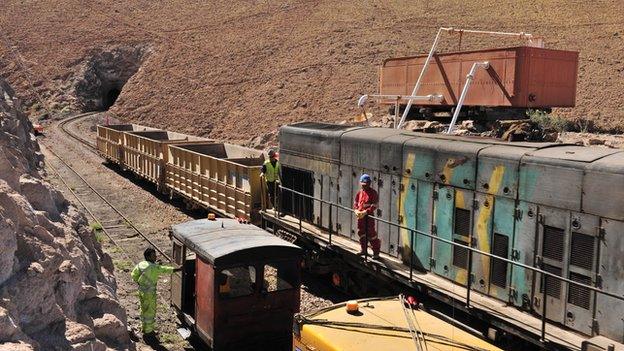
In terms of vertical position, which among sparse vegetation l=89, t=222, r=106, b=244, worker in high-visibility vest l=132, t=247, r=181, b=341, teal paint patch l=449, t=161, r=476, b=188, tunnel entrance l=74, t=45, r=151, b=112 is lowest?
sparse vegetation l=89, t=222, r=106, b=244

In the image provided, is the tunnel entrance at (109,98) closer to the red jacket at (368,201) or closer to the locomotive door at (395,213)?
the locomotive door at (395,213)

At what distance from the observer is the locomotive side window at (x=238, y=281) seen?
8664mm

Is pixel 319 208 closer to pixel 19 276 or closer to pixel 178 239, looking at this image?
pixel 178 239

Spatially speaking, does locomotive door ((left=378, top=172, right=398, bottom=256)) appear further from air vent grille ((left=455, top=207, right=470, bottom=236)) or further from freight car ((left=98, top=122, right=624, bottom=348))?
air vent grille ((left=455, top=207, right=470, bottom=236))

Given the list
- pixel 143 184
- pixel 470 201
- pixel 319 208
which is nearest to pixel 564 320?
pixel 470 201

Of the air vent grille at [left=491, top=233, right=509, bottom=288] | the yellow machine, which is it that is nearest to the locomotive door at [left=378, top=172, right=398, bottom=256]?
the air vent grille at [left=491, top=233, right=509, bottom=288]

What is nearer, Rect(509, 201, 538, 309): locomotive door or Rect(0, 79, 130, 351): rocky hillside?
Rect(0, 79, 130, 351): rocky hillside

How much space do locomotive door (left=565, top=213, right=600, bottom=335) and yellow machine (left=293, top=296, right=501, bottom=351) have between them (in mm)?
1787

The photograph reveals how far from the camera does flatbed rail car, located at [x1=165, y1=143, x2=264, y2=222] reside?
52.1 ft

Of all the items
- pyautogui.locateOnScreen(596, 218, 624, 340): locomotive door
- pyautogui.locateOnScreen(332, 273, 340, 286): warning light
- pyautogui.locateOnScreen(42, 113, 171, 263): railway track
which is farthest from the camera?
pyautogui.locateOnScreen(42, 113, 171, 263): railway track

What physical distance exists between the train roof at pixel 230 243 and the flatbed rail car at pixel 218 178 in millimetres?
5675

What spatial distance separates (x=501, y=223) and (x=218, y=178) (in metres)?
10.4

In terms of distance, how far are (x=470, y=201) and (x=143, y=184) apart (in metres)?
17.8

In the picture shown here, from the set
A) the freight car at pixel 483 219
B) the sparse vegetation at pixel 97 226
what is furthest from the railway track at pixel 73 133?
the freight car at pixel 483 219
